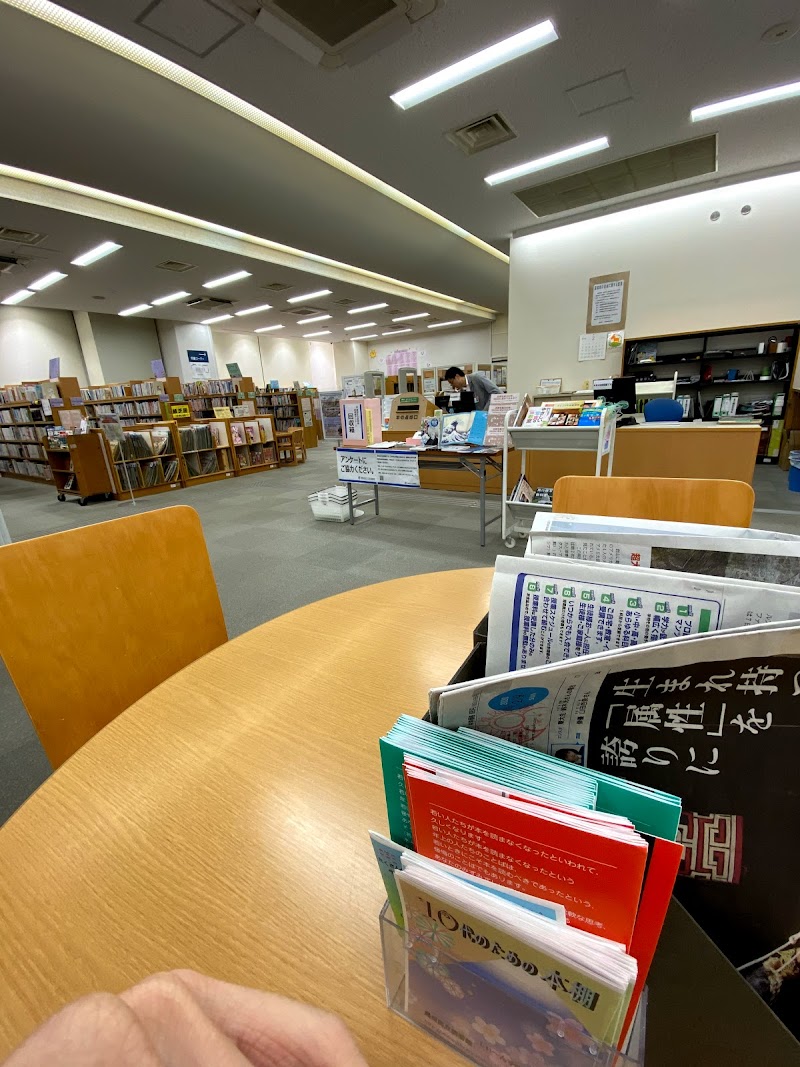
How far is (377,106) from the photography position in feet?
10.2

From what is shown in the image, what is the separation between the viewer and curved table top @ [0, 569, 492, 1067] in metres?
0.35

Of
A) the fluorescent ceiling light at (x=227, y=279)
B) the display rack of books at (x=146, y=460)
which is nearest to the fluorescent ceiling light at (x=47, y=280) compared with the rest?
the fluorescent ceiling light at (x=227, y=279)

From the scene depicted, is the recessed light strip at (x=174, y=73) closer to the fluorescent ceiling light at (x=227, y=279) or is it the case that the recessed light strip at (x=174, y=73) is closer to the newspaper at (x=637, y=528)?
the fluorescent ceiling light at (x=227, y=279)

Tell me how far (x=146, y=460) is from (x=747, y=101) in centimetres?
708

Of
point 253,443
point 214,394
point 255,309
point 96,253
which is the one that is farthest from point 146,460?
point 255,309

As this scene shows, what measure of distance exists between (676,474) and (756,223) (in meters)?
3.24

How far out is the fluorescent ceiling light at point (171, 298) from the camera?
7.71 metres

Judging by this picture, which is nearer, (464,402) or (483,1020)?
(483,1020)

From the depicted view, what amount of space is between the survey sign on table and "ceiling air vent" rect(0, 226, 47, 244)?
4668mm

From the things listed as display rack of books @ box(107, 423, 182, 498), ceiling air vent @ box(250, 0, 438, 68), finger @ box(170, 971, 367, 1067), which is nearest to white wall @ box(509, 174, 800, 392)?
ceiling air vent @ box(250, 0, 438, 68)

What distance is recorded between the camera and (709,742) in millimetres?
317

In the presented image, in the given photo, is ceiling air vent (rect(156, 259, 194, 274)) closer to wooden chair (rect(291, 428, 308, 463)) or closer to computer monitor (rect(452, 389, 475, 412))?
wooden chair (rect(291, 428, 308, 463))

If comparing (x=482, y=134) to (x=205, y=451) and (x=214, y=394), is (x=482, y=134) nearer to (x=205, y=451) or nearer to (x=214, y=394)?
(x=205, y=451)

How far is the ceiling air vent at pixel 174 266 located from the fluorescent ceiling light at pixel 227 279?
60cm
